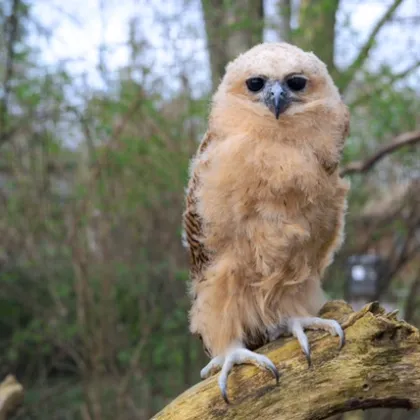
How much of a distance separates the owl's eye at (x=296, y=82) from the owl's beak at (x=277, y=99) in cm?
4

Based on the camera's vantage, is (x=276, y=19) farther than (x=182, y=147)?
No

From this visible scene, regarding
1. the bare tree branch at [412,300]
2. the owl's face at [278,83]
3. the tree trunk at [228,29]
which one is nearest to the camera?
the owl's face at [278,83]

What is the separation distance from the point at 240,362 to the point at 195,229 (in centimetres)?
46

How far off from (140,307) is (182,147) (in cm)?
152

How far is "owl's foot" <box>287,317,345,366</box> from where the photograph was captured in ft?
5.21

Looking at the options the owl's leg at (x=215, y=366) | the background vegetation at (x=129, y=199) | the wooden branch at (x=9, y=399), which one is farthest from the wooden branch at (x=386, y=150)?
the wooden branch at (x=9, y=399)

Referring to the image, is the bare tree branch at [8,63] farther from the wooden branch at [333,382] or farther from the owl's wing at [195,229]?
the wooden branch at [333,382]

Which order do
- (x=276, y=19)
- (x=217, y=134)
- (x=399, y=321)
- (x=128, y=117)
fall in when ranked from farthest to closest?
(x=128, y=117) < (x=276, y=19) < (x=217, y=134) < (x=399, y=321)

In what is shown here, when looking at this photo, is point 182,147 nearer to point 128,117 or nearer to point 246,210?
point 128,117

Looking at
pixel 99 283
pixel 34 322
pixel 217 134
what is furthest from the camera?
pixel 34 322

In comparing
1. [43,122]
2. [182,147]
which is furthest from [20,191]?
[182,147]

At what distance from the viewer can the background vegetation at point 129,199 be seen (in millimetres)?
3582

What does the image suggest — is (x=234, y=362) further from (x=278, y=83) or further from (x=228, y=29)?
(x=228, y=29)

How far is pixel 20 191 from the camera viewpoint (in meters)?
4.21
